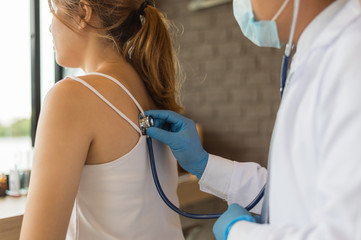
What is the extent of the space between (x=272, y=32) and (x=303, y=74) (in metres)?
0.17

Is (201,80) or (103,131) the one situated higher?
(103,131)

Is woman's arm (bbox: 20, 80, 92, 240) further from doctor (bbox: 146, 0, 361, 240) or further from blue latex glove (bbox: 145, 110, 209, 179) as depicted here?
doctor (bbox: 146, 0, 361, 240)

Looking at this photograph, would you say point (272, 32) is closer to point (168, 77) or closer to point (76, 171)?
point (168, 77)

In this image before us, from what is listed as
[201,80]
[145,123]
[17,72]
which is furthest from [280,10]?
[201,80]

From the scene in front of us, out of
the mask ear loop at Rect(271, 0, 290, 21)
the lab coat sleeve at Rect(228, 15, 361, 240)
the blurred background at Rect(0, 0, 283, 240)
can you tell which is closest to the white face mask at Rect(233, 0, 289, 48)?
the mask ear loop at Rect(271, 0, 290, 21)

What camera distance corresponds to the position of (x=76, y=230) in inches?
36.0

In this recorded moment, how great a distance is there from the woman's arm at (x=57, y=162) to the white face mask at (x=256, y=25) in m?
0.44

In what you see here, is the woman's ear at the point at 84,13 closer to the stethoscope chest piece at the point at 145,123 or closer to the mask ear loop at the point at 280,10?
the stethoscope chest piece at the point at 145,123

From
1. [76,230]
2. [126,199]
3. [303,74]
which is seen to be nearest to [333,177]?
[303,74]

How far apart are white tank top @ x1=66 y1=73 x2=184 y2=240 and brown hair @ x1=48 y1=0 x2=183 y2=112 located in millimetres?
156

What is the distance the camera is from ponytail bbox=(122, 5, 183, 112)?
106cm

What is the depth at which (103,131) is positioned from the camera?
34.3 inches

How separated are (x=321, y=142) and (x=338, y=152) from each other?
0.16 ft

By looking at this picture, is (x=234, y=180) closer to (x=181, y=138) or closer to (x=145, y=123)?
(x=181, y=138)
